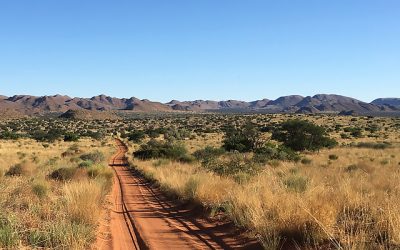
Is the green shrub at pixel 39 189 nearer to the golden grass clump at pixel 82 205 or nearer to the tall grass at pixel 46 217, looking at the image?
the tall grass at pixel 46 217


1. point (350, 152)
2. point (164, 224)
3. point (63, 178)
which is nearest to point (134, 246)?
point (164, 224)

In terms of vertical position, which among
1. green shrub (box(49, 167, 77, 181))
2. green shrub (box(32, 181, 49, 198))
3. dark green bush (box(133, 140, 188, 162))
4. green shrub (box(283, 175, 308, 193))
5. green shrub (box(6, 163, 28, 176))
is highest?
green shrub (box(283, 175, 308, 193))

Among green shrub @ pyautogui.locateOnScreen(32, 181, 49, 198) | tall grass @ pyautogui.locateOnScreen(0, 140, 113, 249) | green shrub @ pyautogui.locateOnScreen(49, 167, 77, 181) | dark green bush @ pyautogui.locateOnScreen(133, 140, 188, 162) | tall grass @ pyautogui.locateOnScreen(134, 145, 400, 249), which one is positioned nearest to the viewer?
tall grass @ pyautogui.locateOnScreen(134, 145, 400, 249)

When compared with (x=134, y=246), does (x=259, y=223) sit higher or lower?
higher

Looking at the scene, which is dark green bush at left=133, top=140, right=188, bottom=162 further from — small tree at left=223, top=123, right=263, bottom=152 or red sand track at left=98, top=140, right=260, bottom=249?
red sand track at left=98, top=140, right=260, bottom=249

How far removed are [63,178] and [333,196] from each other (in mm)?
13152

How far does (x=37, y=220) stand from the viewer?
30.6 ft

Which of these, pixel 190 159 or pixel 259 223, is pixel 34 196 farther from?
pixel 190 159

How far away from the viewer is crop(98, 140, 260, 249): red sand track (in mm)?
8758

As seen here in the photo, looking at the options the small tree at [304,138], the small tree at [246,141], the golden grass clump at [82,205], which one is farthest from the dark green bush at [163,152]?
the golden grass clump at [82,205]

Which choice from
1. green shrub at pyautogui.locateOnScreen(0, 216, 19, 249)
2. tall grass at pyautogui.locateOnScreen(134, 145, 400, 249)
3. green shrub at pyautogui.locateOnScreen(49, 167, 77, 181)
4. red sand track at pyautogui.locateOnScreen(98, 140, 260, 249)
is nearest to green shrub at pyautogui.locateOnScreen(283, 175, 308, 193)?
tall grass at pyautogui.locateOnScreen(134, 145, 400, 249)

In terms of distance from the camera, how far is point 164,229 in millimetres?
10391

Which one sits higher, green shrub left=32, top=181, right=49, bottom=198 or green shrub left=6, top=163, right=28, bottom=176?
green shrub left=32, top=181, right=49, bottom=198

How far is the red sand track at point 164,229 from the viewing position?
8758 mm
